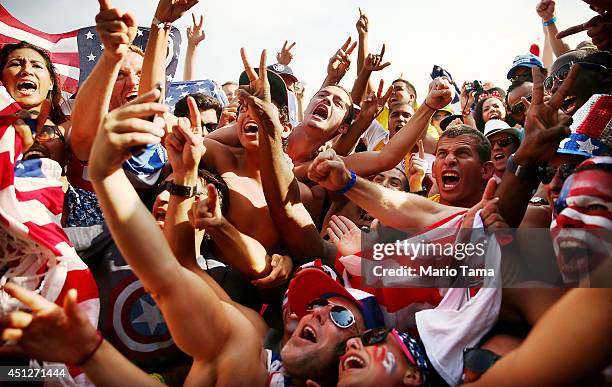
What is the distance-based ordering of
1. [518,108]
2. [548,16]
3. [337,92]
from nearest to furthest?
[337,92] → [518,108] → [548,16]

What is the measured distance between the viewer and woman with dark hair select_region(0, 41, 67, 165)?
3342mm

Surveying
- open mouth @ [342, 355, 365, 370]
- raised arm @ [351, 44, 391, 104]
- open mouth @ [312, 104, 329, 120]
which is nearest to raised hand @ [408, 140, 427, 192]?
open mouth @ [312, 104, 329, 120]

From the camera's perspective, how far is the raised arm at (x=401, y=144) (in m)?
4.34

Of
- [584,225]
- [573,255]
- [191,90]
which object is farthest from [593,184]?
[191,90]

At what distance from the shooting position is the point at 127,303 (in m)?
3.15

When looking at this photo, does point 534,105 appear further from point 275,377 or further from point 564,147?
point 275,377

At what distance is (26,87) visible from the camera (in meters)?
3.58

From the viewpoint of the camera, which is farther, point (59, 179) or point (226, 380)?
point (59, 179)

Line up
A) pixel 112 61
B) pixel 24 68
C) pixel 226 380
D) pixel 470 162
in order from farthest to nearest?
pixel 470 162 < pixel 24 68 < pixel 112 61 < pixel 226 380

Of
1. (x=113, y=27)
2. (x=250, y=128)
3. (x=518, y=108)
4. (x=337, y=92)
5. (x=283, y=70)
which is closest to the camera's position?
(x=113, y=27)

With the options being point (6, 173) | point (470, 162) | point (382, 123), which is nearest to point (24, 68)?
point (6, 173)

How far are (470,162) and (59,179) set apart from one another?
250 cm

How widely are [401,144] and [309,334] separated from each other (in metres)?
1.94

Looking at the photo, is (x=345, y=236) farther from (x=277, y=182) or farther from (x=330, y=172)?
(x=277, y=182)
